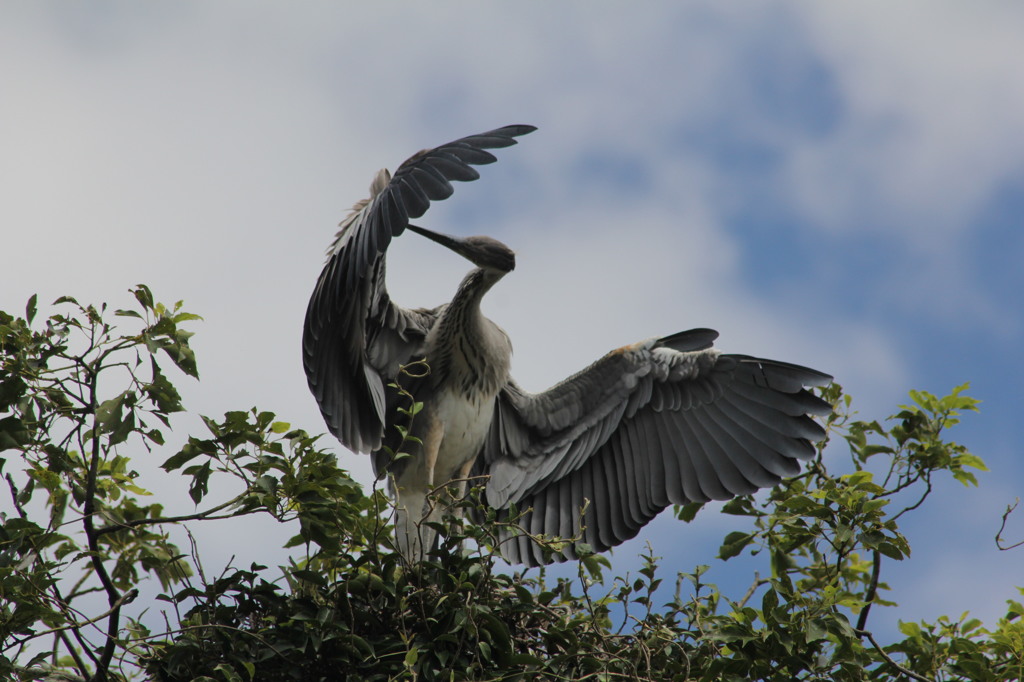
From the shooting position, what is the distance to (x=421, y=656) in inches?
137

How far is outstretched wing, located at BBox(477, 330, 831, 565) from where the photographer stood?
16.3 ft

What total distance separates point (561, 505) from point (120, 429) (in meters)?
2.62

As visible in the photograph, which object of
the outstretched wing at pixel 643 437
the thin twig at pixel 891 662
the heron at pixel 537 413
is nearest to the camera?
the thin twig at pixel 891 662

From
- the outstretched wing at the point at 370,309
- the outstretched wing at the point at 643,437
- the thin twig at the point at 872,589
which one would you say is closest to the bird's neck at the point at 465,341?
the outstretched wing at the point at 370,309

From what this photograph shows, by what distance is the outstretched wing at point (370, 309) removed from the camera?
390 centimetres

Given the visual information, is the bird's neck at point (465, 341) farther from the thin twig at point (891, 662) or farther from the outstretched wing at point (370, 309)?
the thin twig at point (891, 662)

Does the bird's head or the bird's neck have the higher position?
the bird's head

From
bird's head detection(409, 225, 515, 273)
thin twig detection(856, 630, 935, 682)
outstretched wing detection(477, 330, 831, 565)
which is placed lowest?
thin twig detection(856, 630, 935, 682)

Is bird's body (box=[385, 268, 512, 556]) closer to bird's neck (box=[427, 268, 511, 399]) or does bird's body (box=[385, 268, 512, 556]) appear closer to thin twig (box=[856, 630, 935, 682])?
bird's neck (box=[427, 268, 511, 399])

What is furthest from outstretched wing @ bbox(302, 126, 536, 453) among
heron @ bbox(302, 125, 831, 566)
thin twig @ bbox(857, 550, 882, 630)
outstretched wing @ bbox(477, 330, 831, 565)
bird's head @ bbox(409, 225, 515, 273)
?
thin twig @ bbox(857, 550, 882, 630)

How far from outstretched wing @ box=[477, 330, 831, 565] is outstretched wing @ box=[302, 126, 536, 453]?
77cm

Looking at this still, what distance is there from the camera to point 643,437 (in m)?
5.32

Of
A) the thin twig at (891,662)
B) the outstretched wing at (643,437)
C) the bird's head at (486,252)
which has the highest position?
the bird's head at (486,252)

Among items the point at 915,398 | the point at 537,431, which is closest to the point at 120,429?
the point at 537,431
